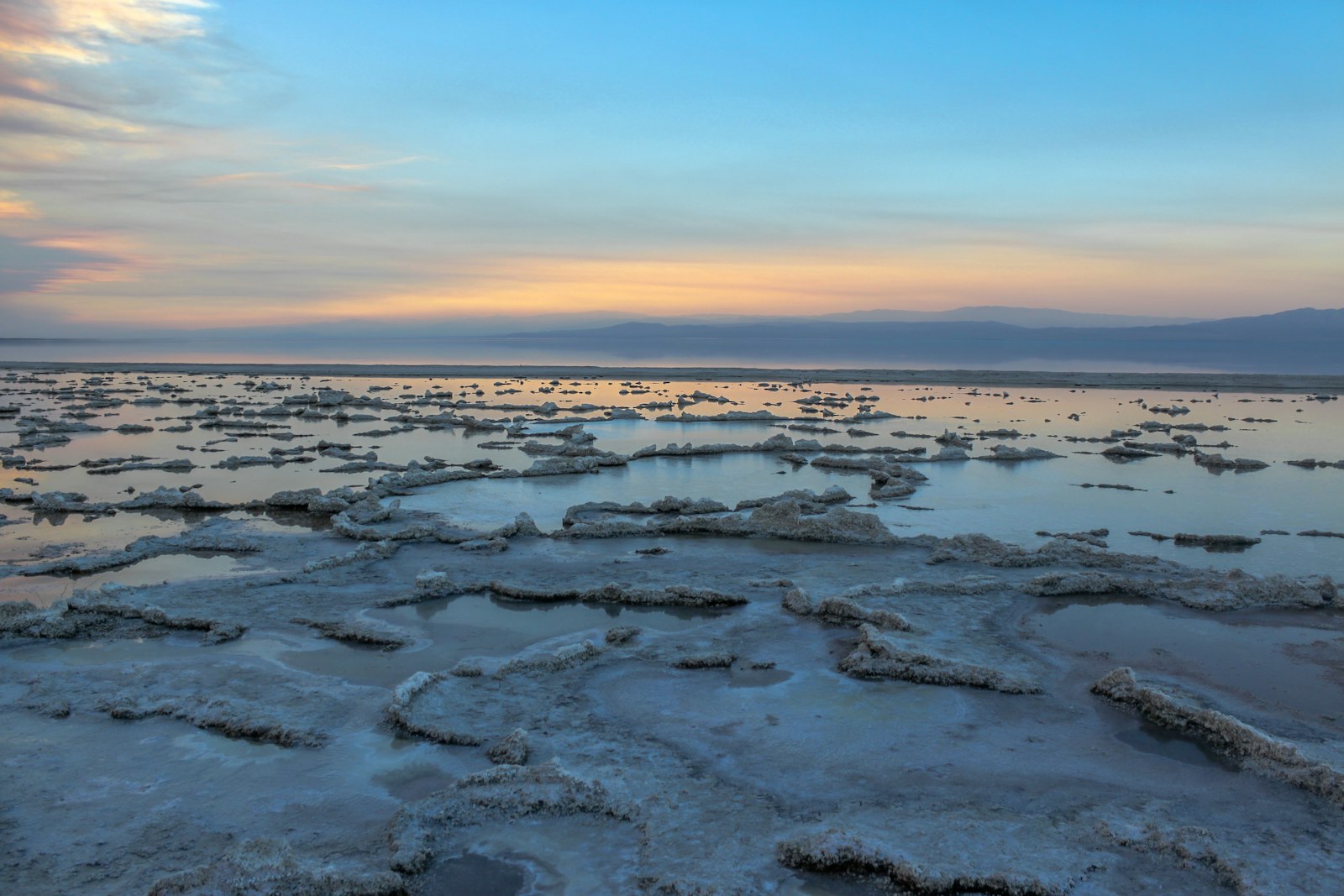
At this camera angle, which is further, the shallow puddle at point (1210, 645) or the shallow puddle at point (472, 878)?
the shallow puddle at point (1210, 645)

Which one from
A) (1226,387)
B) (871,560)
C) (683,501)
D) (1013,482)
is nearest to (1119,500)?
(1013,482)

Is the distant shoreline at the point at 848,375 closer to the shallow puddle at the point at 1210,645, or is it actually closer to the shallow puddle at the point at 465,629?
the shallow puddle at the point at 1210,645

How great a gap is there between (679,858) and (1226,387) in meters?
41.4

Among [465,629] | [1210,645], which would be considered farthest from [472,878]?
[1210,645]

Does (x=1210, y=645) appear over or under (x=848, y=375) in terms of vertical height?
under

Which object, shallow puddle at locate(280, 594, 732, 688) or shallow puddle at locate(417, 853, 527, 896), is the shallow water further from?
shallow puddle at locate(417, 853, 527, 896)

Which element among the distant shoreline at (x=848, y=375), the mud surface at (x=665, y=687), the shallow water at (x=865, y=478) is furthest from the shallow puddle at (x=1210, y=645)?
the distant shoreline at (x=848, y=375)

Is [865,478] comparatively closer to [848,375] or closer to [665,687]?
[665,687]

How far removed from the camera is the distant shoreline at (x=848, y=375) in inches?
1529

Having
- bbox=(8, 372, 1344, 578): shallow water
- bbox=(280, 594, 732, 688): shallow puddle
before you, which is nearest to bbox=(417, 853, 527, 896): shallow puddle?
bbox=(280, 594, 732, 688): shallow puddle

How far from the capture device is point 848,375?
148 feet

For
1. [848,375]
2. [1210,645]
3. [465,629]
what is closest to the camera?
[1210,645]

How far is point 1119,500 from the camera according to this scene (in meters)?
14.1

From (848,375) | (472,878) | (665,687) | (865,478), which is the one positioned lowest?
(472,878)
